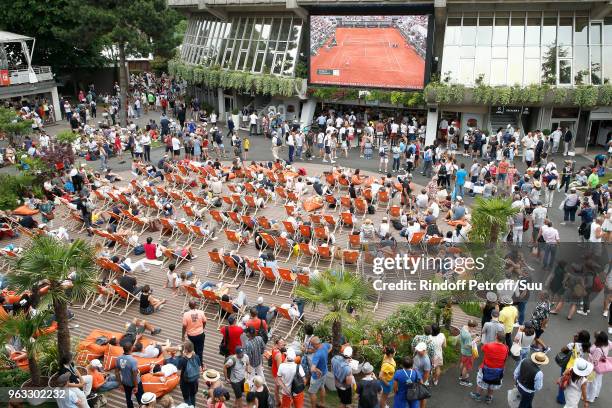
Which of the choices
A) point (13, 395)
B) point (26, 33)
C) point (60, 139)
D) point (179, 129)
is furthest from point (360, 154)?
point (26, 33)

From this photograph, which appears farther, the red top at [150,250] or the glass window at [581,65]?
the glass window at [581,65]

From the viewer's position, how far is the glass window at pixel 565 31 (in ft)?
87.0

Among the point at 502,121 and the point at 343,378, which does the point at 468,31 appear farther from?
the point at 343,378

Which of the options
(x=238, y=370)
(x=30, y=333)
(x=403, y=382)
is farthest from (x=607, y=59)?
(x=30, y=333)

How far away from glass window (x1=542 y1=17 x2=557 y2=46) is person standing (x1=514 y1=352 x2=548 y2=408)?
22.5 m

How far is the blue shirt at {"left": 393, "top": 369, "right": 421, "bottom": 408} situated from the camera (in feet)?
26.9

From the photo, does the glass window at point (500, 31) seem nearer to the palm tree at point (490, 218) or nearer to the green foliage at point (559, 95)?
the green foliage at point (559, 95)

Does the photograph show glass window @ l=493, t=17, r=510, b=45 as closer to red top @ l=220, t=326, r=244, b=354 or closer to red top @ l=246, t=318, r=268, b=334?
red top @ l=246, t=318, r=268, b=334

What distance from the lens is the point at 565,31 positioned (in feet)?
87.2

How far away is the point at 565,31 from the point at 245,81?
17.2 metres

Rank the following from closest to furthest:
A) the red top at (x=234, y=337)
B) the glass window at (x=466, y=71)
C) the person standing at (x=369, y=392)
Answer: the person standing at (x=369, y=392) → the red top at (x=234, y=337) → the glass window at (x=466, y=71)

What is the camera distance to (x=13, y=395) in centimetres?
872

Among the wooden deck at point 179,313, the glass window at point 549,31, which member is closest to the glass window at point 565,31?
the glass window at point 549,31

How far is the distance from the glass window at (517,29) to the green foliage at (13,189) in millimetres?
23015
